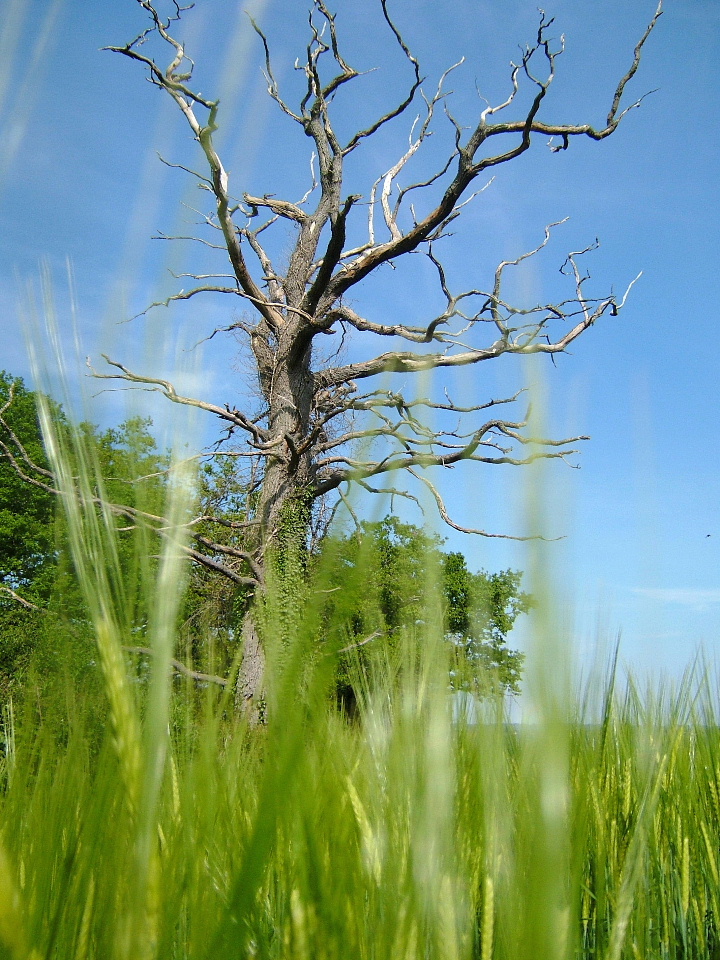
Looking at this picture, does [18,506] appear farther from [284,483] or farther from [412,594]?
[412,594]

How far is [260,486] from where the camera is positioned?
35.1 feet

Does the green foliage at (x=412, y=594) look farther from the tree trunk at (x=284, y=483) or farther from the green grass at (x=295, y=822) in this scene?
the tree trunk at (x=284, y=483)

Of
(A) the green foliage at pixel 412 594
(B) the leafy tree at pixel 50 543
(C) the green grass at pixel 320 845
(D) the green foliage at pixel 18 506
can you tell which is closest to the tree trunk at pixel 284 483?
(B) the leafy tree at pixel 50 543

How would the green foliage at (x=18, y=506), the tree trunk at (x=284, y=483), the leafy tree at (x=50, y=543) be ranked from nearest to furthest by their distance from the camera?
the leafy tree at (x=50, y=543)
the tree trunk at (x=284, y=483)
the green foliage at (x=18, y=506)

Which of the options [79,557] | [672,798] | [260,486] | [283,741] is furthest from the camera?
[260,486]

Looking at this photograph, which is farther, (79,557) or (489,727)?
(489,727)

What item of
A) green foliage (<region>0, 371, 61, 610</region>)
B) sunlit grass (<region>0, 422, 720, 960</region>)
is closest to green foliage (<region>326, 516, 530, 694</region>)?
sunlit grass (<region>0, 422, 720, 960</region>)

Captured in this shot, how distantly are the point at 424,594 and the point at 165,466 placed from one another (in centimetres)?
36

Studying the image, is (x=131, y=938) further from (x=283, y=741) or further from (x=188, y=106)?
(x=188, y=106)

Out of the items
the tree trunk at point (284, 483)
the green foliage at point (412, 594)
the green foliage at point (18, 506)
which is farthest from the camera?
the green foliage at point (18, 506)

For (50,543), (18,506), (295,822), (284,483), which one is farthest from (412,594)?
(18,506)

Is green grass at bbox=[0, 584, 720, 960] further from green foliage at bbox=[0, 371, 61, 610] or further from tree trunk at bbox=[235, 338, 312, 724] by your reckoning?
green foliage at bbox=[0, 371, 61, 610]

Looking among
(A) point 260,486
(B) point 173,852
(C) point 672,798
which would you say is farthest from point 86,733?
(A) point 260,486

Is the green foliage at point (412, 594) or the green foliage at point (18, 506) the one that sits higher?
the green foliage at point (18, 506)
